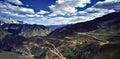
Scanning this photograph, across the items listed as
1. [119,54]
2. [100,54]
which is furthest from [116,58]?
[100,54]

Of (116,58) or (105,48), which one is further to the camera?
(105,48)

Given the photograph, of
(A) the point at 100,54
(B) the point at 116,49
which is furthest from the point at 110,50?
(A) the point at 100,54

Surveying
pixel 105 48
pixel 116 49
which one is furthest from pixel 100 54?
pixel 116 49

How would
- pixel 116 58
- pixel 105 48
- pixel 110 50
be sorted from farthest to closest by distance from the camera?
pixel 105 48 < pixel 110 50 < pixel 116 58

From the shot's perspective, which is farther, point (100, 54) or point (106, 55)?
point (100, 54)

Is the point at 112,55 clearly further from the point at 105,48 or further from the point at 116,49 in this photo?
the point at 105,48

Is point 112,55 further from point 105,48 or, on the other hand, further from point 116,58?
point 105,48

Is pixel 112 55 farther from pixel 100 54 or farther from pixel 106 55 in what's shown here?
pixel 100 54

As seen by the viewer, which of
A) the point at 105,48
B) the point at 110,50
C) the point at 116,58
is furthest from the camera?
the point at 105,48
